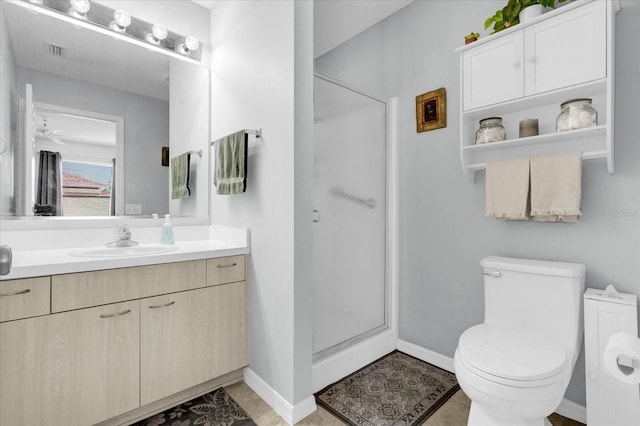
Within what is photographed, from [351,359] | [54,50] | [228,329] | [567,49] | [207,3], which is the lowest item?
[351,359]

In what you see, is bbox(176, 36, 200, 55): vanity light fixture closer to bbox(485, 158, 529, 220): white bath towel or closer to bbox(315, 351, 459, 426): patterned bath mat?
bbox(485, 158, 529, 220): white bath towel

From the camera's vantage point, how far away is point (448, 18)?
6.94 ft

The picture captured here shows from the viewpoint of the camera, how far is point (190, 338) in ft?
5.59

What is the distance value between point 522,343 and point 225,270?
154 cm

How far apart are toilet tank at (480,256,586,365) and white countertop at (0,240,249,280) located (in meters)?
1.48

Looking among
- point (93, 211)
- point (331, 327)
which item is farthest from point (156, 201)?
point (331, 327)

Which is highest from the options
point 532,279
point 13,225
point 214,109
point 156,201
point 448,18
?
point 448,18

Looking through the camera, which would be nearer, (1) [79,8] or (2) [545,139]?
(2) [545,139]

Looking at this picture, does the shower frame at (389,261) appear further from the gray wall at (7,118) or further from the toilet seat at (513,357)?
the gray wall at (7,118)

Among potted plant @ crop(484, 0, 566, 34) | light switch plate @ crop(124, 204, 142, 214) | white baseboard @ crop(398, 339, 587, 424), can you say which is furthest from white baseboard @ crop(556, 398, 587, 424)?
light switch plate @ crop(124, 204, 142, 214)

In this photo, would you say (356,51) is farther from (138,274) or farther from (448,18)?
(138,274)

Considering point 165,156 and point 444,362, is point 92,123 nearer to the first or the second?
point 165,156

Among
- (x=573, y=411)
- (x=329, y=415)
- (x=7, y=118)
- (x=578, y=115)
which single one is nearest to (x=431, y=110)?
(x=578, y=115)

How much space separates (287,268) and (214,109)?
139 cm
